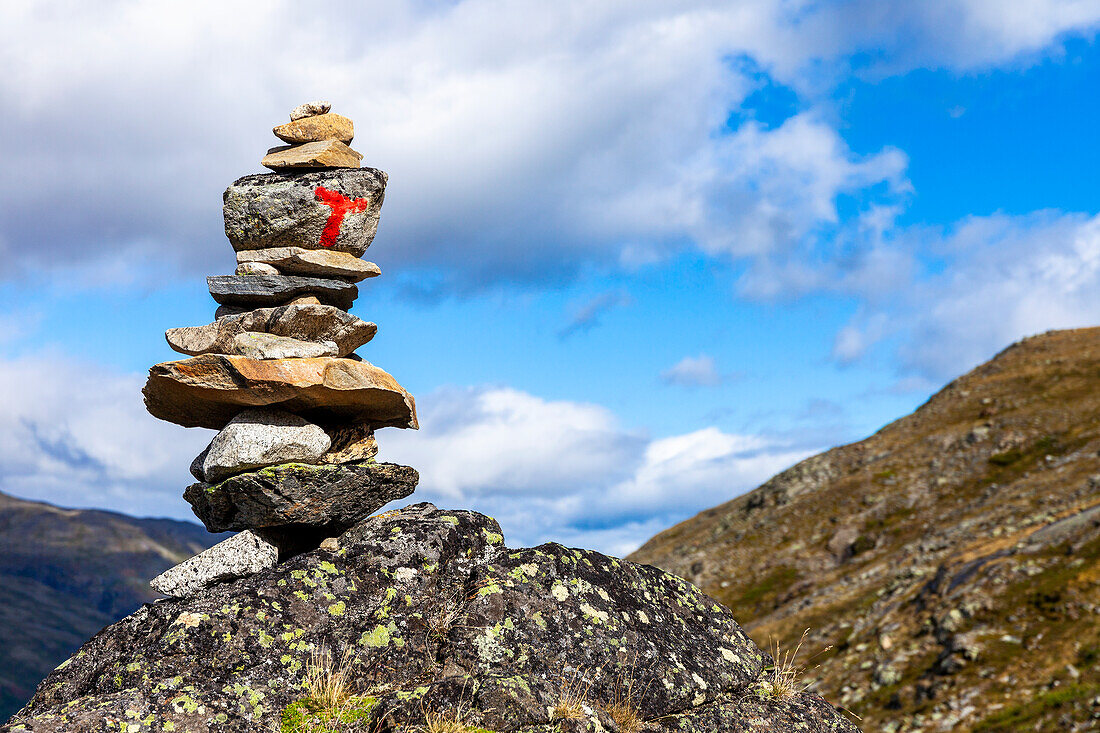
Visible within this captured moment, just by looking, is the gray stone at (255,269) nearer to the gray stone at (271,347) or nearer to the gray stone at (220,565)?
the gray stone at (271,347)

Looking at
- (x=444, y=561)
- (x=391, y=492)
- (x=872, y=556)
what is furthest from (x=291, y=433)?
(x=872, y=556)

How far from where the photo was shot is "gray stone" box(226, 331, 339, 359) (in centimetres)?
1307

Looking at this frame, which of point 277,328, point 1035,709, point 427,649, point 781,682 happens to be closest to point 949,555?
point 1035,709

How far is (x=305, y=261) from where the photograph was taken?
546 inches

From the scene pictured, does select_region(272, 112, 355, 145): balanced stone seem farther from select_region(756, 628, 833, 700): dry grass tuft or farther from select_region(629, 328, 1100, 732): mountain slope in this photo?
select_region(629, 328, 1100, 732): mountain slope

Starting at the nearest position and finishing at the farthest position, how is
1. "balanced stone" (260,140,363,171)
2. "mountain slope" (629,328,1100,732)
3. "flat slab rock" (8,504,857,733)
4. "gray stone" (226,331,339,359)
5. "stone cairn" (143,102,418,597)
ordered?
"flat slab rock" (8,504,857,733), "stone cairn" (143,102,418,597), "gray stone" (226,331,339,359), "balanced stone" (260,140,363,171), "mountain slope" (629,328,1100,732)

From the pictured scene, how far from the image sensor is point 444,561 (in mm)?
12266

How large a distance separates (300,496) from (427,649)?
297 cm

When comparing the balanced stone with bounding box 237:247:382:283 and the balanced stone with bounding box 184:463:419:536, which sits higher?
the balanced stone with bounding box 237:247:382:283

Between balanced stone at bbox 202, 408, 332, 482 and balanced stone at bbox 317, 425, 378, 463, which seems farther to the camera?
balanced stone at bbox 317, 425, 378, 463

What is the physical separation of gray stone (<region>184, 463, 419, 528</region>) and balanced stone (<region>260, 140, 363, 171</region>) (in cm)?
532

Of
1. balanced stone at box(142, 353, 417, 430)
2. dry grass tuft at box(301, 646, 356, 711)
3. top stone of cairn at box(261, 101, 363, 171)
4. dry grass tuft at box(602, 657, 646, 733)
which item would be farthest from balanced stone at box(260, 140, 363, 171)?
dry grass tuft at box(602, 657, 646, 733)

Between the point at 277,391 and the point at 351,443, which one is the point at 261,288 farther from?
the point at 351,443

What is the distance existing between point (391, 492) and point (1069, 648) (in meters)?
32.8
